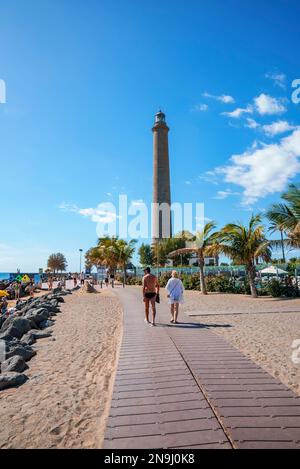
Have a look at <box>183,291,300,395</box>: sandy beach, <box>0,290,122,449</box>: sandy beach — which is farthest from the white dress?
<box>0,290,122,449</box>: sandy beach

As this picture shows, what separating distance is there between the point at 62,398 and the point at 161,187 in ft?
193

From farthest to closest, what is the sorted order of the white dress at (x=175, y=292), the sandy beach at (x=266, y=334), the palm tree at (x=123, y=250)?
the palm tree at (x=123, y=250), the white dress at (x=175, y=292), the sandy beach at (x=266, y=334)

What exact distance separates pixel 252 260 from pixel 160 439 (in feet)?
61.6

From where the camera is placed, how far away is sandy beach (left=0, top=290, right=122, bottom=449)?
3.51 metres

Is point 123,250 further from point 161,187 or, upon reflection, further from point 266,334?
point 266,334

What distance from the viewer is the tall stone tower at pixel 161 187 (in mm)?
62219

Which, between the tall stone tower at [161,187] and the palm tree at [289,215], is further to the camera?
the tall stone tower at [161,187]

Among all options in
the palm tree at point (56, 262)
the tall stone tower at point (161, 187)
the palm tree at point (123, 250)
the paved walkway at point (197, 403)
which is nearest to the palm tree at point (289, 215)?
the paved walkway at point (197, 403)

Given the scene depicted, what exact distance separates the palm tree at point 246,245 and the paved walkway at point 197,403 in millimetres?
14976

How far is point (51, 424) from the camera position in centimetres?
382

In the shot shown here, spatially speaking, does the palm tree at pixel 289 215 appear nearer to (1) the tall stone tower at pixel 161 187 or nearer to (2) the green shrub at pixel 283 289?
(2) the green shrub at pixel 283 289
